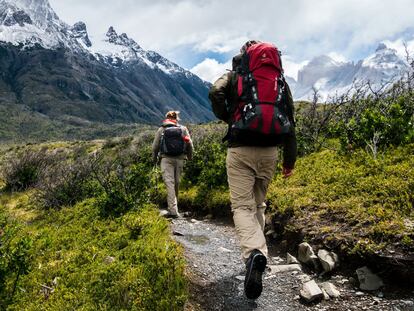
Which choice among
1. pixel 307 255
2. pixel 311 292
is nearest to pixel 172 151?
pixel 307 255

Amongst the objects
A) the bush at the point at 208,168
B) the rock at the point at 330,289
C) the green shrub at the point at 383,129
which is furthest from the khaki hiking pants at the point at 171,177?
the rock at the point at 330,289

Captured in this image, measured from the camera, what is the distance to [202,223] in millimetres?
9273

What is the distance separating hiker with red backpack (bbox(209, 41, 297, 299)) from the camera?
15.9 ft

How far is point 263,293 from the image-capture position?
202 inches

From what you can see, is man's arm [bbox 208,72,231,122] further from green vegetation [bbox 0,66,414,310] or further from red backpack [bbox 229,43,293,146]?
green vegetation [bbox 0,66,414,310]

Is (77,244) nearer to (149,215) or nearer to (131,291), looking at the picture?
(149,215)

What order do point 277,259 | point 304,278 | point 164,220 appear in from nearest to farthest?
point 304,278 < point 277,259 < point 164,220

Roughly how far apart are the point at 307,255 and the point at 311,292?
1.14 meters

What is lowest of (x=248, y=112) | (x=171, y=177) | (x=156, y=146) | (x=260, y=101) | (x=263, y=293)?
(x=263, y=293)

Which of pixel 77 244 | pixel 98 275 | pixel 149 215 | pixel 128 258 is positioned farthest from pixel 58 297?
pixel 149 215

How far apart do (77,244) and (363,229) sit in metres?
4.74

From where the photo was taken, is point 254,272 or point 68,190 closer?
point 254,272

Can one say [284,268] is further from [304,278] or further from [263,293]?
[263,293]

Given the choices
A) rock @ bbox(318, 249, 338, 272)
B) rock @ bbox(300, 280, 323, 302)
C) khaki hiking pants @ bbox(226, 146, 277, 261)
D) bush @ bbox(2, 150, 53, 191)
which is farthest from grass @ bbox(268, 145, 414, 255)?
bush @ bbox(2, 150, 53, 191)
